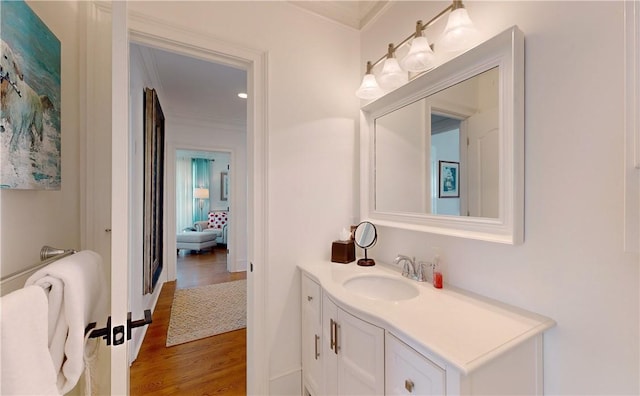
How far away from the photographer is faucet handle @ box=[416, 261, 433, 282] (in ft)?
4.41

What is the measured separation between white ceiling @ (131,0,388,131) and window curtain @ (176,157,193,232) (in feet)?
11.9

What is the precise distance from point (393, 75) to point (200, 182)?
7052 millimetres

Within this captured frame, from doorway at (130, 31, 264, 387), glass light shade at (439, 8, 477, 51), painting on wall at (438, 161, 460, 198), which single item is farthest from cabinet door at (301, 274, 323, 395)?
doorway at (130, 31, 264, 387)

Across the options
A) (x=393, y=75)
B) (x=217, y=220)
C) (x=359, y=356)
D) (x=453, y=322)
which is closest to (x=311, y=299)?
(x=359, y=356)

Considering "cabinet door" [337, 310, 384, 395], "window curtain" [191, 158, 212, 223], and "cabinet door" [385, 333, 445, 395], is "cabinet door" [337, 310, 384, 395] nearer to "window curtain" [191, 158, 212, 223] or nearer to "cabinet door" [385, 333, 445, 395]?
"cabinet door" [385, 333, 445, 395]

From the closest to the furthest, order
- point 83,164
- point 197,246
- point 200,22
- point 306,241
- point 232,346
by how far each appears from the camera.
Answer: point 83,164
point 200,22
point 306,241
point 232,346
point 197,246

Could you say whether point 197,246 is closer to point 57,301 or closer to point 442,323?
point 57,301

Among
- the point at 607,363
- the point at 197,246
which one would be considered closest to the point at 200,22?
the point at 607,363

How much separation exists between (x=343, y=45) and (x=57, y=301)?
2010 mm

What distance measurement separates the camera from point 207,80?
114 inches

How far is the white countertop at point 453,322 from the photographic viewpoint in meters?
0.76

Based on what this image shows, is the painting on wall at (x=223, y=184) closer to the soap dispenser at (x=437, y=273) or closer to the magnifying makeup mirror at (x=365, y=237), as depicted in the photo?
the magnifying makeup mirror at (x=365, y=237)

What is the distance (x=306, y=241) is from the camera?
1.71 m

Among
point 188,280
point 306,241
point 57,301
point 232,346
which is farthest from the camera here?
point 188,280
